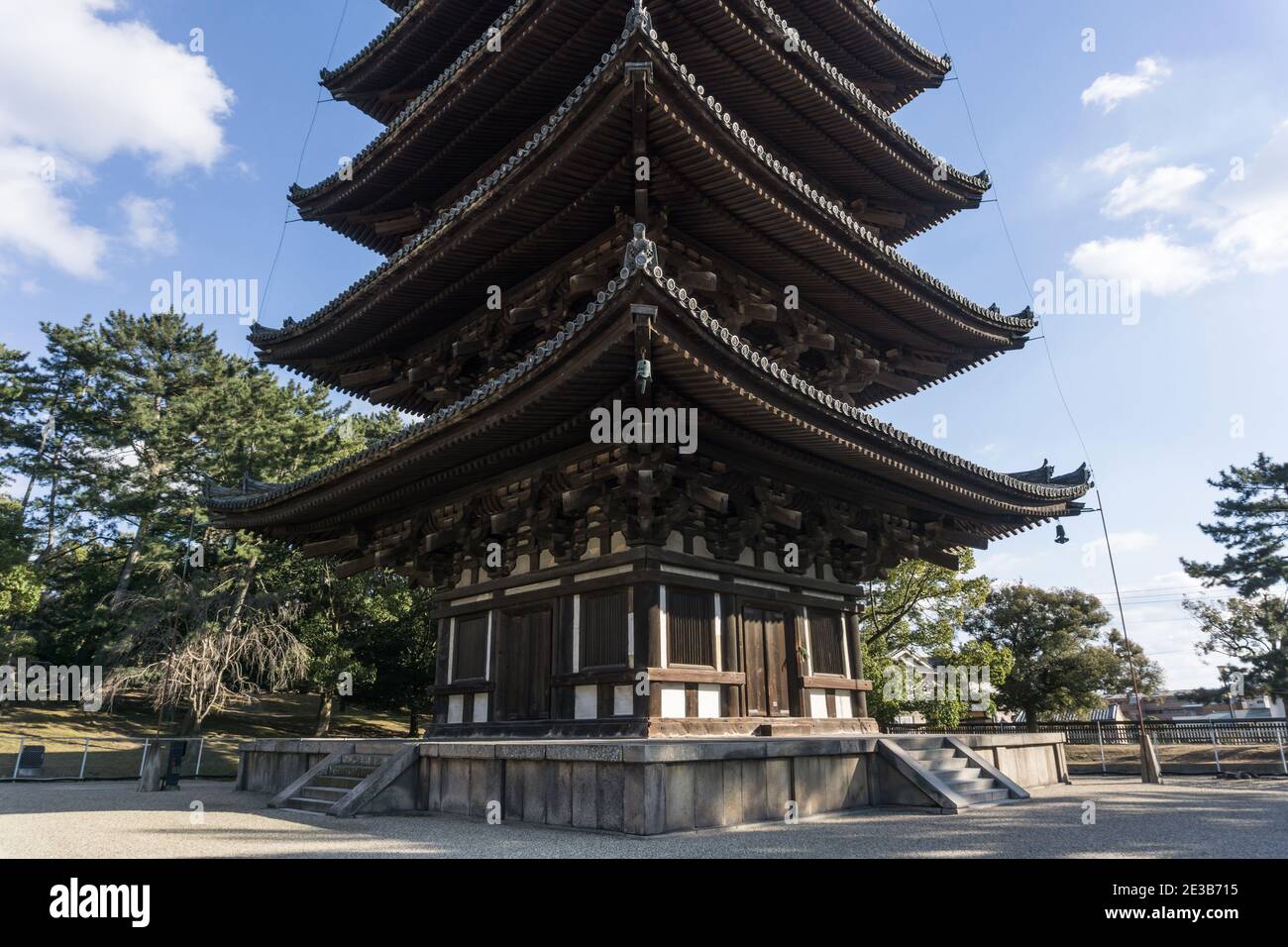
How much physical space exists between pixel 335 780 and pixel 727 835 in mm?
7376

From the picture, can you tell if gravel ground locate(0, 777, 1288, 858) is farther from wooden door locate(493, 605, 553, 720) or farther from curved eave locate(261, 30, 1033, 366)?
curved eave locate(261, 30, 1033, 366)

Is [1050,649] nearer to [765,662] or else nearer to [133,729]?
[765,662]

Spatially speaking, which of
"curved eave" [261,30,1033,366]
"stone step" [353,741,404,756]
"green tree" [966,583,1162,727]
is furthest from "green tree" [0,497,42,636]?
"green tree" [966,583,1162,727]

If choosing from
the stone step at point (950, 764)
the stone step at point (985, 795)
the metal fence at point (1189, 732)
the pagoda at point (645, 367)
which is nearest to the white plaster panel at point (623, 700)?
the pagoda at point (645, 367)

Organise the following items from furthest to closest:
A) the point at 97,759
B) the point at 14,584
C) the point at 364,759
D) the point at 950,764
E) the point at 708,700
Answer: the point at 14,584 → the point at 97,759 → the point at 364,759 → the point at 950,764 → the point at 708,700

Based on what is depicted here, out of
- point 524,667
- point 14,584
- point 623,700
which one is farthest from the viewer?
point 14,584

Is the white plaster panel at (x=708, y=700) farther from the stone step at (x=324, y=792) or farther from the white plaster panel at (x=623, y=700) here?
the stone step at (x=324, y=792)

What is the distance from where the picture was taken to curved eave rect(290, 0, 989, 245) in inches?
554

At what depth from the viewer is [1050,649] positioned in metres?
43.3

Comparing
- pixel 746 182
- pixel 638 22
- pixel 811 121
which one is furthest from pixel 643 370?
pixel 811 121

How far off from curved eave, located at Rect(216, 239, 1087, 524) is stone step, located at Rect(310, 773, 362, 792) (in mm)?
5140

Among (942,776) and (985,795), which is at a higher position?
(942,776)

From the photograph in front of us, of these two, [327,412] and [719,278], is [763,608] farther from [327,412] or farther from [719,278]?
[327,412]
